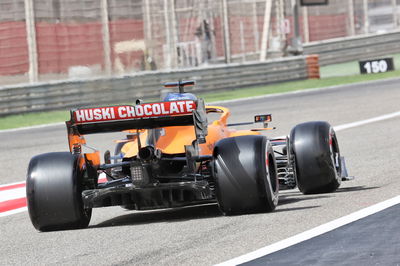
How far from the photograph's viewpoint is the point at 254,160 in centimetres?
852

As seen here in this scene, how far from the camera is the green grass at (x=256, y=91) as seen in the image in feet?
86.3

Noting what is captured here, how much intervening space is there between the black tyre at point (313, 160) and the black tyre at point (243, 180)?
1343mm

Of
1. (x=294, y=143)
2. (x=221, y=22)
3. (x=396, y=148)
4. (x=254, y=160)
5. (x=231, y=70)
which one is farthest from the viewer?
(x=221, y=22)

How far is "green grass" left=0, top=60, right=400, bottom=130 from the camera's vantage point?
26297 mm

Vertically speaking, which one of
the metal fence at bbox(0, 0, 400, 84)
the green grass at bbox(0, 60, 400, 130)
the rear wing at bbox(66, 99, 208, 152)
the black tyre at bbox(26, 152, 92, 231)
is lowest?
the green grass at bbox(0, 60, 400, 130)

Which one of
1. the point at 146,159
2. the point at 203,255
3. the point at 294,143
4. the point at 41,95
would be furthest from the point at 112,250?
the point at 41,95

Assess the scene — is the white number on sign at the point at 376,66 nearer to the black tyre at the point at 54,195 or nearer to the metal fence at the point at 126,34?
the metal fence at the point at 126,34

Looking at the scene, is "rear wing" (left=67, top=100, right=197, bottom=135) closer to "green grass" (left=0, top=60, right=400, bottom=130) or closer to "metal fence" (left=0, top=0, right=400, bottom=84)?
"metal fence" (left=0, top=0, right=400, bottom=84)

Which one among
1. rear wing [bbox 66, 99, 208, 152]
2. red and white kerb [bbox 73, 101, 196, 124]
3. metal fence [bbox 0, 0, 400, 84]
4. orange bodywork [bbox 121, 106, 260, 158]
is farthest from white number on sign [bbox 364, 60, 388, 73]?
red and white kerb [bbox 73, 101, 196, 124]

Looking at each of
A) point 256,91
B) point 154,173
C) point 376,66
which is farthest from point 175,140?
point 376,66

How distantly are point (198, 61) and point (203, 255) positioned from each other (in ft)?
91.0

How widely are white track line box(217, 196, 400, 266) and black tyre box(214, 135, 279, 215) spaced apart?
87 cm

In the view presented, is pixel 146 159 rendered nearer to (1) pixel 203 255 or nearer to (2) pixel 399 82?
(1) pixel 203 255

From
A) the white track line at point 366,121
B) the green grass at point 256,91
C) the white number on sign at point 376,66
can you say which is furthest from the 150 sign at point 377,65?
the white track line at point 366,121
